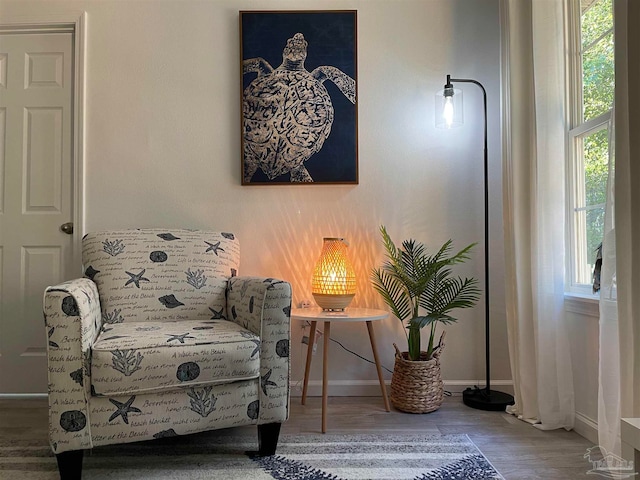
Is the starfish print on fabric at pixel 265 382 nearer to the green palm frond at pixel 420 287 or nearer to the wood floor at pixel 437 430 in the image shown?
the wood floor at pixel 437 430

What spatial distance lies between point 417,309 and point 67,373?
4.76ft

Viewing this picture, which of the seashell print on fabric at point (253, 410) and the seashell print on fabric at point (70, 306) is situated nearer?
the seashell print on fabric at point (70, 306)

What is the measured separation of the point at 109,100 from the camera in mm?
2447

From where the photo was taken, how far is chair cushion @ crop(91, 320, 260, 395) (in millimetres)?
1430

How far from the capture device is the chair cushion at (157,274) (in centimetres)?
196

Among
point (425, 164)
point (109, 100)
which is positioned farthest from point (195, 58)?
point (425, 164)

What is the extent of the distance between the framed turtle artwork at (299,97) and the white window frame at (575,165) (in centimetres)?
99

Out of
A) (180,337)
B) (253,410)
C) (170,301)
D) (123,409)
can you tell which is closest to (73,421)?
(123,409)

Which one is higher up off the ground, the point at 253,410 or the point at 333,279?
the point at 333,279

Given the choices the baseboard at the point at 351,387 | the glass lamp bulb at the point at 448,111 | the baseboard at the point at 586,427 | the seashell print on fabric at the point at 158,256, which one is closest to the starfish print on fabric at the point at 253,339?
the seashell print on fabric at the point at 158,256

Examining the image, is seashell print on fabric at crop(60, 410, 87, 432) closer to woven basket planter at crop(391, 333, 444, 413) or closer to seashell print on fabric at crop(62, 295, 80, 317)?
seashell print on fabric at crop(62, 295, 80, 317)

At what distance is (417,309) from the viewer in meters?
2.19

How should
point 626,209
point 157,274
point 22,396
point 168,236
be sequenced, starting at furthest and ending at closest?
point 22,396, point 168,236, point 157,274, point 626,209

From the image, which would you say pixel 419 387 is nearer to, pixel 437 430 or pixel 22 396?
pixel 437 430
